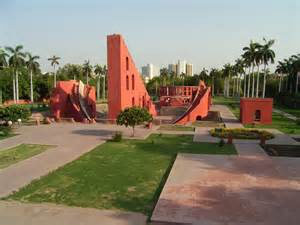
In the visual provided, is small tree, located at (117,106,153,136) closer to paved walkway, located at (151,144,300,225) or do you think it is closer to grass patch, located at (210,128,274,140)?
grass patch, located at (210,128,274,140)

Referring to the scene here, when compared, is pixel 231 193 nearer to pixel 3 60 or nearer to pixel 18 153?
pixel 18 153

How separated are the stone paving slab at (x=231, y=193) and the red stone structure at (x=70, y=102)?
839 inches

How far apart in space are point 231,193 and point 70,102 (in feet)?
95.2

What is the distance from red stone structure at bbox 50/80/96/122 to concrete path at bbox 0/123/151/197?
590cm

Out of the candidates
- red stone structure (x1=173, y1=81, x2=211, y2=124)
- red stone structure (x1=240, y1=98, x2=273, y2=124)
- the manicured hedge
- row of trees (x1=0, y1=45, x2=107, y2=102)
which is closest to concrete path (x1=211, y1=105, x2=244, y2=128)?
red stone structure (x1=240, y1=98, x2=273, y2=124)

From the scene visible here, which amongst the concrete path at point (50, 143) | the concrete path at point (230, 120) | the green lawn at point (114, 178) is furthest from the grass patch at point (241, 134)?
the concrete path at point (50, 143)

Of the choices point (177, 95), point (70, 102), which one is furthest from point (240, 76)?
point (70, 102)

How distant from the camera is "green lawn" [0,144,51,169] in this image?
53.7 feet

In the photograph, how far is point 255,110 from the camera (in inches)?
1318

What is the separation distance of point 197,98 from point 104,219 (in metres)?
30.5

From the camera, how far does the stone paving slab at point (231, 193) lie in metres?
9.09

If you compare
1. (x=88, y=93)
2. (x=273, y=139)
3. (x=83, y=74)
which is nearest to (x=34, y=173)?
(x=273, y=139)

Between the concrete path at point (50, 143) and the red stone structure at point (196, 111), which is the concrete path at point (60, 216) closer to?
the concrete path at point (50, 143)

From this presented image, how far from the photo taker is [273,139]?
23.4 metres
